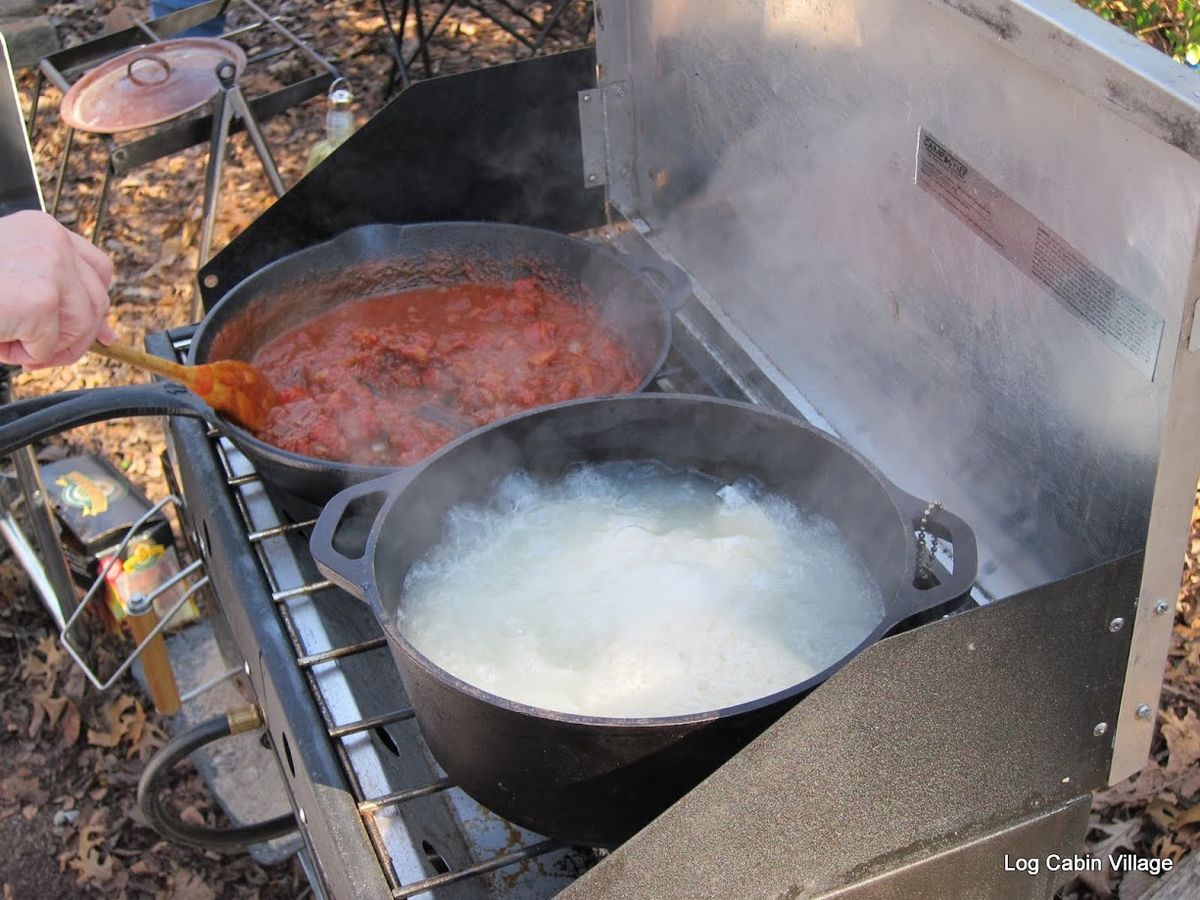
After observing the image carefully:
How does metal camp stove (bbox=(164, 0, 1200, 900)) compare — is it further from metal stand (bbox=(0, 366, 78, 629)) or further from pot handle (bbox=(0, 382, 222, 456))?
metal stand (bbox=(0, 366, 78, 629))

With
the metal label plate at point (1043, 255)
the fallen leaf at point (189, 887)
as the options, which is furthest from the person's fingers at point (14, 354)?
the fallen leaf at point (189, 887)

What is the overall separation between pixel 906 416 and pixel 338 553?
0.98m

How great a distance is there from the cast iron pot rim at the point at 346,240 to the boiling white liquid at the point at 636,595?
18 cm

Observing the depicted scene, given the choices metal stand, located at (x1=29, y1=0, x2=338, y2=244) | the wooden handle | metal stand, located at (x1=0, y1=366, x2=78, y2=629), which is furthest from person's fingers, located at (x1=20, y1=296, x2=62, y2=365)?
metal stand, located at (x1=29, y1=0, x2=338, y2=244)

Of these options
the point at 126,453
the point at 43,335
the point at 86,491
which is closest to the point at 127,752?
the point at 86,491

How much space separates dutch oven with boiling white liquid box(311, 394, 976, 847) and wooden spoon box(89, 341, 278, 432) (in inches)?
15.4

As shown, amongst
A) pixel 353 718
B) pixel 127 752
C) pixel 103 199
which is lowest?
pixel 127 752

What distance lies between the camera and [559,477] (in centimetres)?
209

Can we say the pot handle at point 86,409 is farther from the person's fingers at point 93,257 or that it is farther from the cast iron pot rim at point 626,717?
the cast iron pot rim at point 626,717

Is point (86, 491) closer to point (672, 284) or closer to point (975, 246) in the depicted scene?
point (672, 284)

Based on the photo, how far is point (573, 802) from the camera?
153 cm

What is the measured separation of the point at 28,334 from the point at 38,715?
95.3 inches

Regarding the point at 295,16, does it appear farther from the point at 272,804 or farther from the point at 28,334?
the point at 28,334

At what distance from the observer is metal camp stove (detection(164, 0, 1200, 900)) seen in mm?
1375
